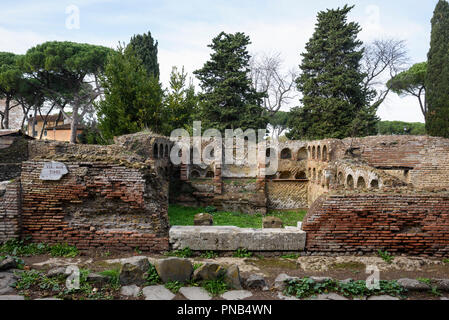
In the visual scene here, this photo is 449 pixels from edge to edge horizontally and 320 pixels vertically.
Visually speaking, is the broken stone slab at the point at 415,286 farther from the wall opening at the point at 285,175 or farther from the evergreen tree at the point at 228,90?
the evergreen tree at the point at 228,90

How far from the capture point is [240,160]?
48.1 feet

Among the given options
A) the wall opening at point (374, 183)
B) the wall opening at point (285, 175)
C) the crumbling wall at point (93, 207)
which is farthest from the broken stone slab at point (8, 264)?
the wall opening at point (285, 175)

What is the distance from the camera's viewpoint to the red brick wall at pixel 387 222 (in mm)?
4867

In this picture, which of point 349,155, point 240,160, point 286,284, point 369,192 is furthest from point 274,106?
point 286,284

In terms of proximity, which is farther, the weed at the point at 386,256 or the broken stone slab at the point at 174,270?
the weed at the point at 386,256

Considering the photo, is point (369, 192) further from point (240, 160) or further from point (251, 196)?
point (240, 160)

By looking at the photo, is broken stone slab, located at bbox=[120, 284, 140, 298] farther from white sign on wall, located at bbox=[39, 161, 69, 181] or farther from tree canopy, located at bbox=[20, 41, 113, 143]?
tree canopy, located at bbox=[20, 41, 113, 143]

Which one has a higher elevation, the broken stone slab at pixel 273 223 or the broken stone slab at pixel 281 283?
the broken stone slab at pixel 273 223

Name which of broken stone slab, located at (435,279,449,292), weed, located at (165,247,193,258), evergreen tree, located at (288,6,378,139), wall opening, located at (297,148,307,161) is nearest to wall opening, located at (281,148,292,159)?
wall opening, located at (297,148,307,161)

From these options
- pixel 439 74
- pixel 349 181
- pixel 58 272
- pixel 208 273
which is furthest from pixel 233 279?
pixel 439 74

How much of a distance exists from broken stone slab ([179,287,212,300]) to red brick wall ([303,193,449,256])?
2410mm

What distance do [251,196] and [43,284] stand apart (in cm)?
1012

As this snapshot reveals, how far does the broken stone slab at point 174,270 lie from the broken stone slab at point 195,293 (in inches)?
7.5

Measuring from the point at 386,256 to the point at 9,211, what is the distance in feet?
A: 21.5
